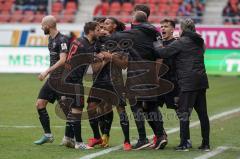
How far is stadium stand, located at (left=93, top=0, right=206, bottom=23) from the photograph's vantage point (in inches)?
1319

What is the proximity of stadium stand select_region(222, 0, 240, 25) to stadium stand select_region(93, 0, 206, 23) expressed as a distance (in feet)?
4.06

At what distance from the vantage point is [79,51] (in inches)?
482

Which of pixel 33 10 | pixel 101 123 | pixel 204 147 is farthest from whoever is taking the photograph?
pixel 33 10

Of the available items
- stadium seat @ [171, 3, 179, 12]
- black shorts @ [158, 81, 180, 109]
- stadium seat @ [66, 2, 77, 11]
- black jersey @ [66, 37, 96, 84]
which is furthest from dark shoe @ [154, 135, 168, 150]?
stadium seat @ [66, 2, 77, 11]

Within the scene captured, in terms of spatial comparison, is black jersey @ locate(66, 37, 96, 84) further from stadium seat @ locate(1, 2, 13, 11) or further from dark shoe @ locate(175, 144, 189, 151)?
stadium seat @ locate(1, 2, 13, 11)

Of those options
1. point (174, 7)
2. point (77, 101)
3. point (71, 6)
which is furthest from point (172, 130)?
point (71, 6)

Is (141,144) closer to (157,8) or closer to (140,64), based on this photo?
(140,64)

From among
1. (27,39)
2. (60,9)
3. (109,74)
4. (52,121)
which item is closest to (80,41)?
(109,74)

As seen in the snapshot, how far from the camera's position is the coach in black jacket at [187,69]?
12.0 metres

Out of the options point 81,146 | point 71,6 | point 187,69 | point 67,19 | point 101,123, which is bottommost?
point 67,19

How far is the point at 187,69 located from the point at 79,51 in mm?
1760

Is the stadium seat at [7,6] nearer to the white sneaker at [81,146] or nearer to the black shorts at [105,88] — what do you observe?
the black shorts at [105,88]

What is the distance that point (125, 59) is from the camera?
1230 centimetres

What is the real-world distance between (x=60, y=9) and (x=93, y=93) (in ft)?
79.5
